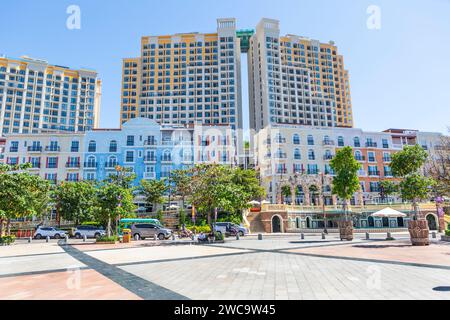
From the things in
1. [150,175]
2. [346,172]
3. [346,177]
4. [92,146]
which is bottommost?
[346,177]

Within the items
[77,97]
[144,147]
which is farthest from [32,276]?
[77,97]

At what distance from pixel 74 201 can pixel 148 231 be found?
14.2 metres

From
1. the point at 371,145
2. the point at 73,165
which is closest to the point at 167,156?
the point at 73,165

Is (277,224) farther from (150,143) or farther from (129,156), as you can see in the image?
(129,156)

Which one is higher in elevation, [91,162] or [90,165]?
[91,162]

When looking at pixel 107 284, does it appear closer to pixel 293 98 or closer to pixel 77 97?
pixel 293 98

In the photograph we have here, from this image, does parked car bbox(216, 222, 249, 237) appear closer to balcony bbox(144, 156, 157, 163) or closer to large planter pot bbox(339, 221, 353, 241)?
large planter pot bbox(339, 221, 353, 241)

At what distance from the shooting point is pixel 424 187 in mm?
21688

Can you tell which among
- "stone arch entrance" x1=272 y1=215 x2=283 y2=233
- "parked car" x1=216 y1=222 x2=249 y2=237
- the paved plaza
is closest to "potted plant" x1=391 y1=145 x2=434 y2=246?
the paved plaza

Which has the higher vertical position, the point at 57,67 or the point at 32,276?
the point at 57,67

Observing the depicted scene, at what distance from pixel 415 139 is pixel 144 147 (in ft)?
181

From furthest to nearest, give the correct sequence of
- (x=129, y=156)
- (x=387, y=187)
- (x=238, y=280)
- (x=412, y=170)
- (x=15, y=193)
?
(x=387, y=187)
(x=129, y=156)
(x=15, y=193)
(x=412, y=170)
(x=238, y=280)

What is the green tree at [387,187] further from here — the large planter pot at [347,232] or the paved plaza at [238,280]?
the paved plaza at [238,280]

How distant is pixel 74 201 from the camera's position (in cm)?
4059
